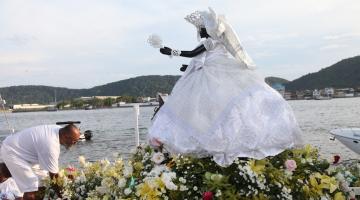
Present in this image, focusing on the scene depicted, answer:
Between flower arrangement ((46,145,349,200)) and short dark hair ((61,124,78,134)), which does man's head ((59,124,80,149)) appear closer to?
short dark hair ((61,124,78,134))

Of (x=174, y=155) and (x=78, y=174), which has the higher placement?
(x=174, y=155)

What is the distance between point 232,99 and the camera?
5367mm

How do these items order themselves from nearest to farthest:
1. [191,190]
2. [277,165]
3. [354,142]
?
[191,190] → [277,165] → [354,142]

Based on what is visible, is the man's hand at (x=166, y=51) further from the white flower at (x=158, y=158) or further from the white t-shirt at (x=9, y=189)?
the white t-shirt at (x=9, y=189)

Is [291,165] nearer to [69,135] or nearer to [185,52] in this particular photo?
[185,52]

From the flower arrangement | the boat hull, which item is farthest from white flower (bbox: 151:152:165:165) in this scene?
the boat hull

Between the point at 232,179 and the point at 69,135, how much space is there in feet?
9.31

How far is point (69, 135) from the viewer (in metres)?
6.73

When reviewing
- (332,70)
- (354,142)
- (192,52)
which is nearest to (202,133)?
(192,52)

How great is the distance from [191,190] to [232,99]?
119 centimetres

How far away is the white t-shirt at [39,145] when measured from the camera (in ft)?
22.1

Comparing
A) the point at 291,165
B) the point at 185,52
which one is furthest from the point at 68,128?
the point at 291,165

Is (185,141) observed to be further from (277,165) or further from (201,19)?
(201,19)

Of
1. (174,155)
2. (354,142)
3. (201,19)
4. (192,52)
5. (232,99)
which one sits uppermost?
(201,19)
